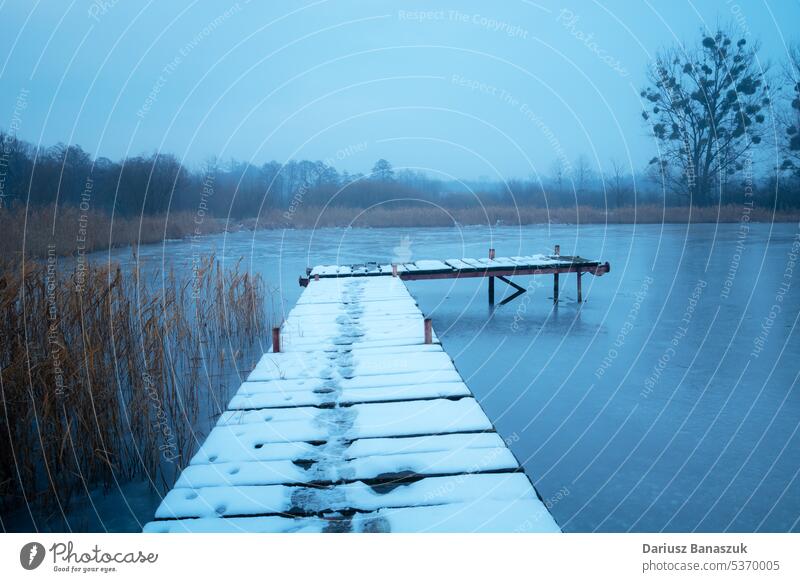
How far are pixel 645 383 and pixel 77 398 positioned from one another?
174 inches

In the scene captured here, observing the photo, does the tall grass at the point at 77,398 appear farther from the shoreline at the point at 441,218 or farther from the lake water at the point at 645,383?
the shoreline at the point at 441,218

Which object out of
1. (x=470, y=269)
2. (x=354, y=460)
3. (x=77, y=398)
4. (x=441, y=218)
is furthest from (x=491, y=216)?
(x=354, y=460)

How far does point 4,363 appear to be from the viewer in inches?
163

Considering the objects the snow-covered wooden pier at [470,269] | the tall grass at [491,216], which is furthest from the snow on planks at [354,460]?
the tall grass at [491,216]

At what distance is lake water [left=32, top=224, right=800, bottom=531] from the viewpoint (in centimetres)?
364

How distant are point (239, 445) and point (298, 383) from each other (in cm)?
103

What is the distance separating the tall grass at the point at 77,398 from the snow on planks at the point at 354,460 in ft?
3.10

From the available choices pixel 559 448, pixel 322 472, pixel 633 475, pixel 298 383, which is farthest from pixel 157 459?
pixel 633 475

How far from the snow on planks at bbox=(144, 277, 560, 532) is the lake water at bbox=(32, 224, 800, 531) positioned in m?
0.92

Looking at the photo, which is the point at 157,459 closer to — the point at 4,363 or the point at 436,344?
the point at 4,363

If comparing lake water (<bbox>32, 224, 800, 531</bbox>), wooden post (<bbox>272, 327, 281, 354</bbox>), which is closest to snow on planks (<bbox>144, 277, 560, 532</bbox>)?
wooden post (<bbox>272, 327, 281, 354</bbox>)

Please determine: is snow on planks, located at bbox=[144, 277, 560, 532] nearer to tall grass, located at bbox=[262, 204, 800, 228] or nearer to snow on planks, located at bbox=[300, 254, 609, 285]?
snow on planks, located at bbox=[300, 254, 609, 285]

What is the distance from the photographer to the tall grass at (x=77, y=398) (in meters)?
3.78

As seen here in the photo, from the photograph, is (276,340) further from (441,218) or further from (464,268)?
(441,218)
